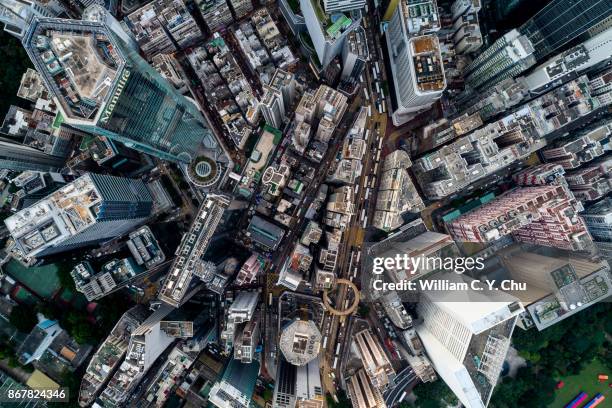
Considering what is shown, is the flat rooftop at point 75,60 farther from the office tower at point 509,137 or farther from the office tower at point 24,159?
the office tower at point 509,137

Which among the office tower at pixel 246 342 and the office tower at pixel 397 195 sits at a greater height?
the office tower at pixel 397 195

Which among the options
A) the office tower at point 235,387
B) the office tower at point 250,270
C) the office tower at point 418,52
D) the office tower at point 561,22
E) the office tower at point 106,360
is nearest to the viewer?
the office tower at point 235,387

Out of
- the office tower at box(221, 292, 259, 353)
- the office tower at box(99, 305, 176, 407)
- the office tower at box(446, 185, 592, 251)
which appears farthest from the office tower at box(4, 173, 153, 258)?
the office tower at box(446, 185, 592, 251)

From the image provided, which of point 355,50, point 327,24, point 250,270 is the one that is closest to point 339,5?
point 327,24

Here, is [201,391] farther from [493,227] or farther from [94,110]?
[493,227]

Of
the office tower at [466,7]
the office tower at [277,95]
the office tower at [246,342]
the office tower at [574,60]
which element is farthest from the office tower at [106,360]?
the office tower at [574,60]

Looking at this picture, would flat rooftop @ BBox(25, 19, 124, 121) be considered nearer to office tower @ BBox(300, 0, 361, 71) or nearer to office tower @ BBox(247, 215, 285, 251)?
office tower @ BBox(300, 0, 361, 71)

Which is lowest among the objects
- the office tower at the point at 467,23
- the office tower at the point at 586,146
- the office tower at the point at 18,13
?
the office tower at the point at 18,13
